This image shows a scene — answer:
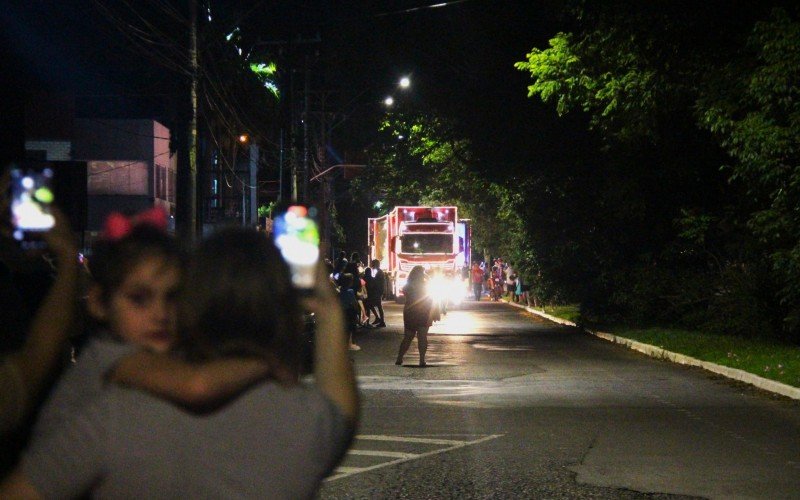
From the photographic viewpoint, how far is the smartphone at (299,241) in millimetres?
3039

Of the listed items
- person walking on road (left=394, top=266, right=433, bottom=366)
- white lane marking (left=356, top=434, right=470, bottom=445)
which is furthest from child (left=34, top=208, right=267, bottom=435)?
person walking on road (left=394, top=266, right=433, bottom=366)

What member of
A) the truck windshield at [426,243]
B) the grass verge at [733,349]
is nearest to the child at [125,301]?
the grass verge at [733,349]

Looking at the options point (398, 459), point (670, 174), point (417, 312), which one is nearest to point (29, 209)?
point (398, 459)

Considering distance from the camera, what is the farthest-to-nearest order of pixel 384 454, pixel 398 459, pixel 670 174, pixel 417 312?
pixel 670 174
pixel 417 312
pixel 384 454
pixel 398 459

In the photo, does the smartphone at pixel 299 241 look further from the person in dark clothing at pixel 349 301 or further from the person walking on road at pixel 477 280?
the person walking on road at pixel 477 280

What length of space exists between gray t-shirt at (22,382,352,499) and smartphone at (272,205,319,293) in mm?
319

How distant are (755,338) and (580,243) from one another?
11.3 meters

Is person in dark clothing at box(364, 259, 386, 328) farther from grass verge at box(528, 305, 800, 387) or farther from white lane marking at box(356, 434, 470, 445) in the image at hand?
white lane marking at box(356, 434, 470, 445)

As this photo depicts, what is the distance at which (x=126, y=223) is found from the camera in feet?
11.2

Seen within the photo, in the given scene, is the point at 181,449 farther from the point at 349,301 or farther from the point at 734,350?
the point at 349,301

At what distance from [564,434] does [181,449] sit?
10.2 meters

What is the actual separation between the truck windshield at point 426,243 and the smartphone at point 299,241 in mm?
45968

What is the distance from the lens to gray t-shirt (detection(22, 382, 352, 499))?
2.66 meters

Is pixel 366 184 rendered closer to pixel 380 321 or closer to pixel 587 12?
pixel 380 321
